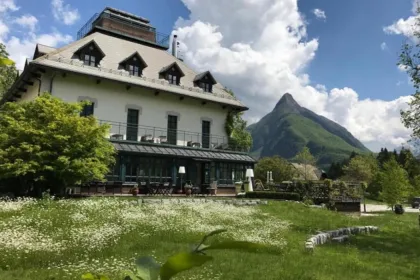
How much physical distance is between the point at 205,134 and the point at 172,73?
22.4 feet

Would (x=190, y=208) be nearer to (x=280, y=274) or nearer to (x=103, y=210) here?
(x=103, y=210)

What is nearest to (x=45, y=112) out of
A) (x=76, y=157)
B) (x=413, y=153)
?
(x=76, y=157)

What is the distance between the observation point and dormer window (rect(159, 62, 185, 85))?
34156mm

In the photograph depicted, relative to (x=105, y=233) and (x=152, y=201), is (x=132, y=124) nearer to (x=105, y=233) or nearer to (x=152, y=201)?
(x=152, y=201)

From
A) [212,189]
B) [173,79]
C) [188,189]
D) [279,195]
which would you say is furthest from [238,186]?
[173,79]

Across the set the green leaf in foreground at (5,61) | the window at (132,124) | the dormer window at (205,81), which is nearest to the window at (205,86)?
the dormer window at (205,81)

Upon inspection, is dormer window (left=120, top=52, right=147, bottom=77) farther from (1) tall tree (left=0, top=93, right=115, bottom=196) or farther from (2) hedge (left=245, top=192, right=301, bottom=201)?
(2) hedge (left=245, top=192, right=301, bottom=201)

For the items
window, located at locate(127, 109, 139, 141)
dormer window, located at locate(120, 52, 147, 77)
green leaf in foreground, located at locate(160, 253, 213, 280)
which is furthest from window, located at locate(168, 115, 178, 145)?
green leaf in foreground, located at locate(160, 253, 213, 280)

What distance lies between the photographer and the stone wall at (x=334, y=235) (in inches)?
553

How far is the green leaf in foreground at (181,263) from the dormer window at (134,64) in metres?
31.8

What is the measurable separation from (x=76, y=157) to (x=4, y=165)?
366 cm

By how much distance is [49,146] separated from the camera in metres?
20.8

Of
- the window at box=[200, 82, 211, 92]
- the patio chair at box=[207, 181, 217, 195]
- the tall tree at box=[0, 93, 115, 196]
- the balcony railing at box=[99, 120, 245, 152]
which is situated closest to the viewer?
the tall tree at box=[0, 93, 115, 196]

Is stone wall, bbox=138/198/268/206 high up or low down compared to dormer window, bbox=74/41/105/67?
down
